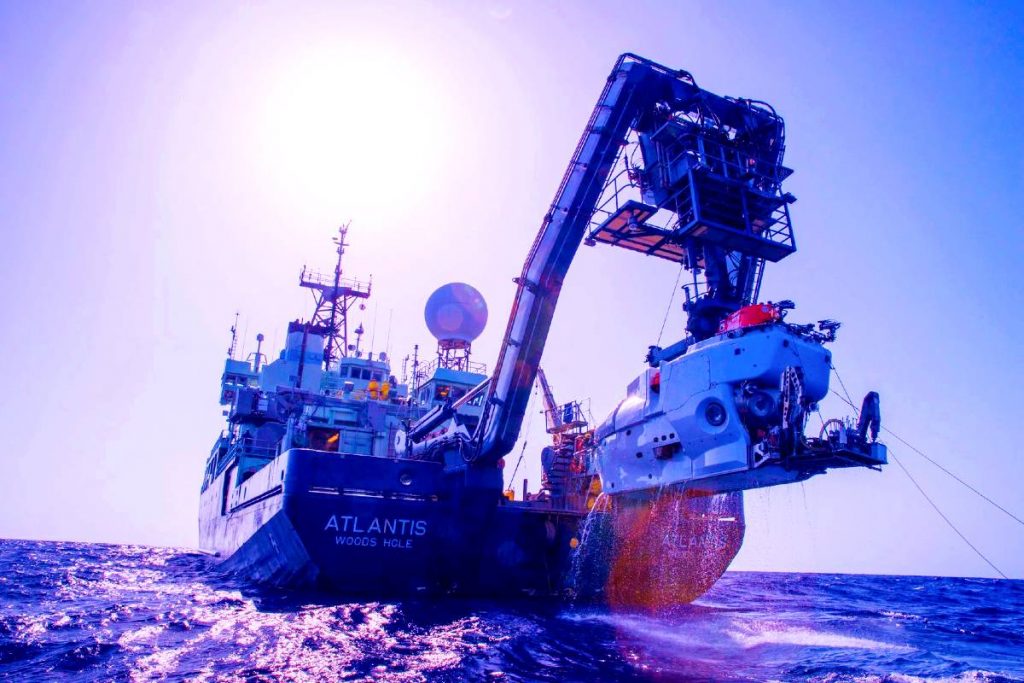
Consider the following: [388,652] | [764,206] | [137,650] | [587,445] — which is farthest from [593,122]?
[137,650]

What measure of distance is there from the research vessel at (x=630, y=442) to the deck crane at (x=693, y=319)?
49 mm

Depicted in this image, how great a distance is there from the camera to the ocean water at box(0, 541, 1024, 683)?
34.3 ft

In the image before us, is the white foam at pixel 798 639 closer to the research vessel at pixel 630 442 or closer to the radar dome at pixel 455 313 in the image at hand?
the research vessel at pixel 630 442

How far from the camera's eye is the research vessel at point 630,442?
14.1m

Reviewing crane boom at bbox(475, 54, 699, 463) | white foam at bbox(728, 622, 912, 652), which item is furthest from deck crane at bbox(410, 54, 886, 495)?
white foam at bbox(728, 622, 912, 652)

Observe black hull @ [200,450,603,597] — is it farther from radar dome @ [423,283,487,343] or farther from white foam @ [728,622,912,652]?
radar dome @ [423,283,487,343]

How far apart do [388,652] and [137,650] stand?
4.43 meters

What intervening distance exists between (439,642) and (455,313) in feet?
76.3

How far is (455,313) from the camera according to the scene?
34.8m

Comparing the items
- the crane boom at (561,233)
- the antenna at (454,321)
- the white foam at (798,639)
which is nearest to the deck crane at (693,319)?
the crane boom at (561,233)

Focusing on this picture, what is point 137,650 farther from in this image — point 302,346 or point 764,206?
point 302,346

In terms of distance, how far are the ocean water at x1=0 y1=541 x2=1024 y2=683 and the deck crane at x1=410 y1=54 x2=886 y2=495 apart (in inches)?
149

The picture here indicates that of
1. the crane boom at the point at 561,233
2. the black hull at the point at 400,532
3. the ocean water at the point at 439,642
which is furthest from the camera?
the crane boom at the point at 561,233

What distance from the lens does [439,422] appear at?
2292 cm
